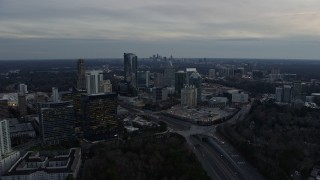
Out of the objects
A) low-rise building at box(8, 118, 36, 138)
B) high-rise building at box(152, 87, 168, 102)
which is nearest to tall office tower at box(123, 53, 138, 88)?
high-rise building at box(152, 87, 168, 102)

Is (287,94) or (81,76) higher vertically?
(81,76)

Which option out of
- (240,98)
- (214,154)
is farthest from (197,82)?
(214,154)

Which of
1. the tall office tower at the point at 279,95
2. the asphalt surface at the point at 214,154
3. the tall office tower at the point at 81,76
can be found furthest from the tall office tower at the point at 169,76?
the asphalt surface at the point at 214,154

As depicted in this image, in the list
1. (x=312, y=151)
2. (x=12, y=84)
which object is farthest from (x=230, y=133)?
(x=12, y=84)

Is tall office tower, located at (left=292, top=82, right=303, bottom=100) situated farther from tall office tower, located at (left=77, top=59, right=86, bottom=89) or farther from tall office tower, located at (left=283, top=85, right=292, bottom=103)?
tall office tower, located at (left=77, top=59, right=86, bottom=89)

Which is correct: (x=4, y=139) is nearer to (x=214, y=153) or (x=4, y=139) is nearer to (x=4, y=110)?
(x=4, y=110)

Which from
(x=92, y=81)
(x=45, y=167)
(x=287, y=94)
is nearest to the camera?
(x=45, y=167)
